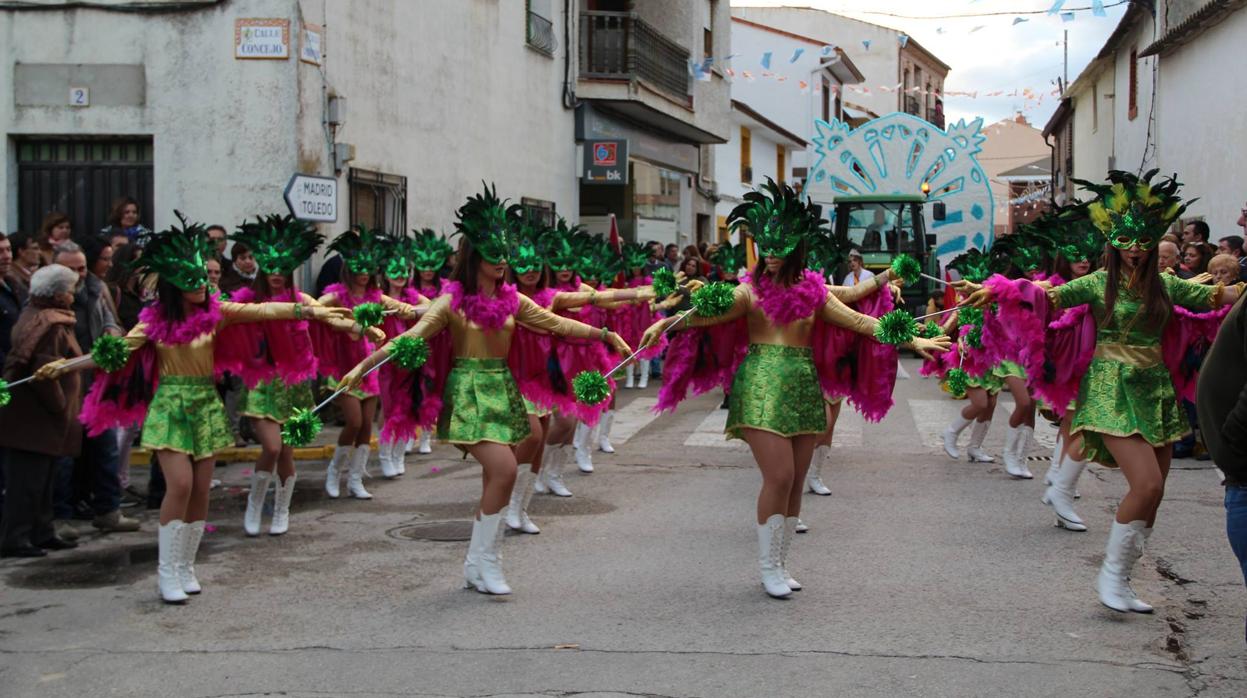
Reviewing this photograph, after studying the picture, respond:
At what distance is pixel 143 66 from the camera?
583 inches

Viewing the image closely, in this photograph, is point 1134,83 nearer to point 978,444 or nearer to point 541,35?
point 541,35

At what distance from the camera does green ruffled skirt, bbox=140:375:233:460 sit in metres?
7.18

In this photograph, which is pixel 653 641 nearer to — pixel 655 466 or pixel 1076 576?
pixel 1076 576

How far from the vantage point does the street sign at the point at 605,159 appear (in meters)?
24.9

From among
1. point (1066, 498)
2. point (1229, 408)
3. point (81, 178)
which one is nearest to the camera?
point (1229, 408)

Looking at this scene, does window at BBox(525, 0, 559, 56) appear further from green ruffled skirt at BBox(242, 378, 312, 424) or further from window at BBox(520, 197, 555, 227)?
green ruffled skirt at BBox(242, 378, 312, 424)

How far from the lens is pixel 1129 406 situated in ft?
22.5

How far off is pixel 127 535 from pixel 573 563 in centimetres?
325

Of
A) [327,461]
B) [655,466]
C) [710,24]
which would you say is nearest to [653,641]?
[655,466]

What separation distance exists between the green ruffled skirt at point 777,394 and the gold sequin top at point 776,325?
46mm

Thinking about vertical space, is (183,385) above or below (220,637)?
above

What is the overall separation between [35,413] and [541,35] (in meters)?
15.7

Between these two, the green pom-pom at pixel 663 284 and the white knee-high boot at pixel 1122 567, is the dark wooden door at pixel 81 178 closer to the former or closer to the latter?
the green pom-pom at pixel 663 284

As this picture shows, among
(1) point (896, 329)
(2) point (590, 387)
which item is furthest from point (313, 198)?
(1) point (896, 329)
